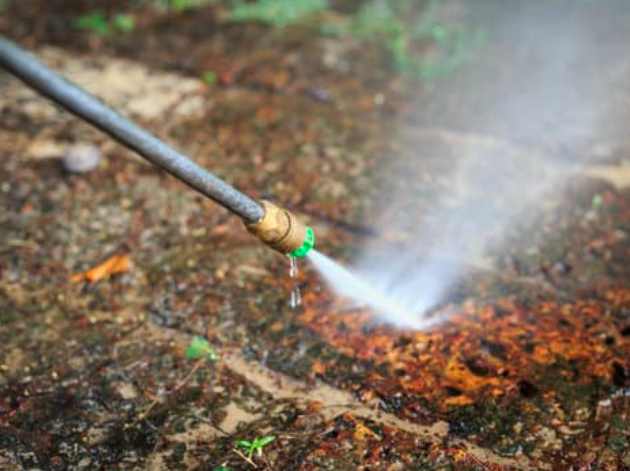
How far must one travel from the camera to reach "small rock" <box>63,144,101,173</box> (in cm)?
406

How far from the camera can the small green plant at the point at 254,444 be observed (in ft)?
8.23

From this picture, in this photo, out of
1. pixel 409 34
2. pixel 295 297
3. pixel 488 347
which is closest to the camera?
pixel 488 347

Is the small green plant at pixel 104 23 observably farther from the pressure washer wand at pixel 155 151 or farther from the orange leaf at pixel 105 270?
the pressure washer wand at pixel 155 151

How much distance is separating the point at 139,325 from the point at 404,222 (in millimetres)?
1576

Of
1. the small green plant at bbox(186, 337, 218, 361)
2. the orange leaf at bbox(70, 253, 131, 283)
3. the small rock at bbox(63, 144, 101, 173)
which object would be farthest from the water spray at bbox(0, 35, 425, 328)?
the small rock at bbox(63, 144, 101, 173)

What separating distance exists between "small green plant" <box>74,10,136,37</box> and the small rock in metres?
1.64

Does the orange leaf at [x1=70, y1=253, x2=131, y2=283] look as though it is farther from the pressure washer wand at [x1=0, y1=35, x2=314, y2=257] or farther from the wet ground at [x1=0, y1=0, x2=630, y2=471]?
the pressure washer wand at [x1=0, y1=35, x2=314, y2=257]

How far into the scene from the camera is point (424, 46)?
5004mm

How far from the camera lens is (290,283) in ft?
10.9

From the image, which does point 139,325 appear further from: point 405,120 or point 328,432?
point 405,120

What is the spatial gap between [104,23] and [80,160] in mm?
1914

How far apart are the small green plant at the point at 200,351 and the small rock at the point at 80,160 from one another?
1.64m

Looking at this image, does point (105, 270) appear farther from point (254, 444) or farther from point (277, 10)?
point (277, 10)

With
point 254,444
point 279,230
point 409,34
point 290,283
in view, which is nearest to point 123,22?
point 409,34
